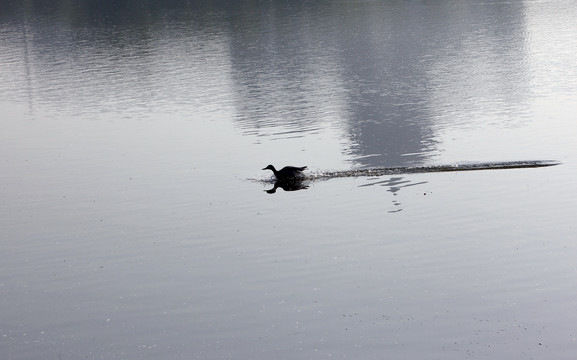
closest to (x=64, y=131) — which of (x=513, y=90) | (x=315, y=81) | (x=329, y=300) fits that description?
(x=315, y=81)

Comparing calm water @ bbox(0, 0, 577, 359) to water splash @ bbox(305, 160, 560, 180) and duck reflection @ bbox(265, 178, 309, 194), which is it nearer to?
duck reflection @ bbox(265, 178, 309, 194)

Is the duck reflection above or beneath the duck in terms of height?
beneath

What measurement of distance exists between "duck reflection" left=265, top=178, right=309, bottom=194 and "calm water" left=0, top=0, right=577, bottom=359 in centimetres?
48

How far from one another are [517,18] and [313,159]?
64974 mm

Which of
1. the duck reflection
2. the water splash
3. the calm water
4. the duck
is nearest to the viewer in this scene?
the calm water

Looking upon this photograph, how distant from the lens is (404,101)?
53781 mm

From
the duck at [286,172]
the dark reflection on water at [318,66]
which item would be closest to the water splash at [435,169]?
the duck at [286,172]

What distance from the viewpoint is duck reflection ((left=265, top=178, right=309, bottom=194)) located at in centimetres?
3534

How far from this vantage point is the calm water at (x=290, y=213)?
73.7 ft

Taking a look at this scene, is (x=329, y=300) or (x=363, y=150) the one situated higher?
(x=363, y=150)

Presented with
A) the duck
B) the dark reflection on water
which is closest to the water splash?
the duck

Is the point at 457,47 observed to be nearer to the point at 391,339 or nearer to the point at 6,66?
the point at 6,66

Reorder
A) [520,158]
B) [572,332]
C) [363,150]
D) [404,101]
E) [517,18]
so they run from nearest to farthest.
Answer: [572,332]
[520,158]
[363,150]
[404,101]
[517,18]

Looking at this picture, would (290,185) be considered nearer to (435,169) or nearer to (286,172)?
(286,172)
